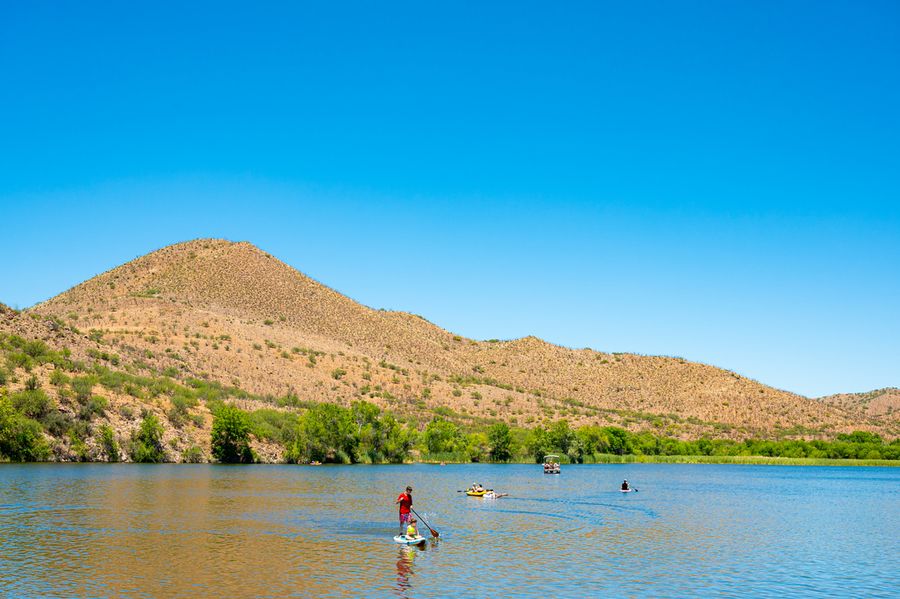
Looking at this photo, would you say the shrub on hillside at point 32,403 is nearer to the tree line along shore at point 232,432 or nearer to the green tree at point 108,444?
the tree line along shore at point 232,432

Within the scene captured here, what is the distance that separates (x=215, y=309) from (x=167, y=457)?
63375mm

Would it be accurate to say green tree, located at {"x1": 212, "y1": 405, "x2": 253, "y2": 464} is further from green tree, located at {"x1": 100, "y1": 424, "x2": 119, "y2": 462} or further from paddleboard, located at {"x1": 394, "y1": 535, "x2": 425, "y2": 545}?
paddleboard, located at {"x1": 394, "y1": 535, "x2": 425, "y2": 545}

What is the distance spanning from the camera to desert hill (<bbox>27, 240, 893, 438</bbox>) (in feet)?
404

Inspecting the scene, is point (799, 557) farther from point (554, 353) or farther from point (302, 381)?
point (554, 353)

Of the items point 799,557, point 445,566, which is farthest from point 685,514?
point 445,566

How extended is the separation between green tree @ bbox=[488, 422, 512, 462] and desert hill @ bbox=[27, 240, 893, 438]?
53.6ft

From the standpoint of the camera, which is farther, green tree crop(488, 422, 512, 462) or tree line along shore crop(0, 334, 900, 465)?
green tree crop(488, 422, 512, 462)

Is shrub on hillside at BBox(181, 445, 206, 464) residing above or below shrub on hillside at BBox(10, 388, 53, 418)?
below

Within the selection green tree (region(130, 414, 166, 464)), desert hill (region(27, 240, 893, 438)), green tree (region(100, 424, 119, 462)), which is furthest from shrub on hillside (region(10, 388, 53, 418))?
desert hill (region(27, 240, 893, 438))

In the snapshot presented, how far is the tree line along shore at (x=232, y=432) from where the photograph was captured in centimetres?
7944

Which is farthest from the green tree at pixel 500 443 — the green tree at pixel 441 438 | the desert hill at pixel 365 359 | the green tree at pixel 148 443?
the green tree at pixel 148 443

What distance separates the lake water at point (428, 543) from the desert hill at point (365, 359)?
186ft

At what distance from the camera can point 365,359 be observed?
13950 cm

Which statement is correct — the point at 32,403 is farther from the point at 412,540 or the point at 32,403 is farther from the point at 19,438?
the point at 412,540
